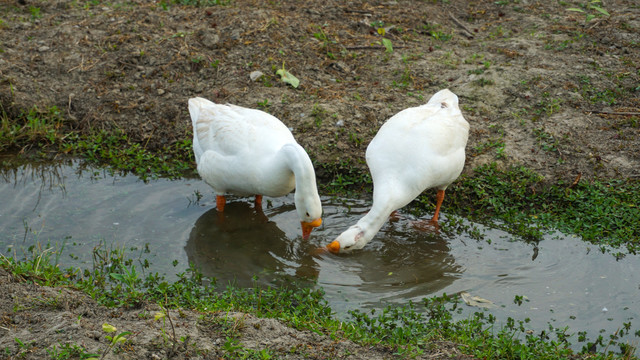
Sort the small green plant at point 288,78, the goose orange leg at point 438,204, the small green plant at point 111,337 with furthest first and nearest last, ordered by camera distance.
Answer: the small green plant at point 288,78 → the goose orange leg at point 438,204 → the small green plant at point 111,337

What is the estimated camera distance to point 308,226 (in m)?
6.10

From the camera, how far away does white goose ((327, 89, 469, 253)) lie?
5.97m

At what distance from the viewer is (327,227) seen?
6.66 m

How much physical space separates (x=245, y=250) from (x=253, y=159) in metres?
0.93

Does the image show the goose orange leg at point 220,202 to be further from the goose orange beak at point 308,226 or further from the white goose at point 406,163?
the white goose at point 406,163

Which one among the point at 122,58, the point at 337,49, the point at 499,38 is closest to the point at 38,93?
the point at 122,58

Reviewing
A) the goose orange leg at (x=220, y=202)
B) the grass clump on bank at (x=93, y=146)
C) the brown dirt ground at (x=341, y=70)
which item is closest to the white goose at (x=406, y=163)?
the brown dirt ground at (x=341, y=70)

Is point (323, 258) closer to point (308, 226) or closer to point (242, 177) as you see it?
point (308, 226)

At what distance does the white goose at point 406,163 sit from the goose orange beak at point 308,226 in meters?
0.27

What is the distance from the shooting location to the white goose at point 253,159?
588 centimetres

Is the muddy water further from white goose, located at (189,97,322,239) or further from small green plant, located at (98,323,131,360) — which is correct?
small green plant, located at (98,323,131,360)

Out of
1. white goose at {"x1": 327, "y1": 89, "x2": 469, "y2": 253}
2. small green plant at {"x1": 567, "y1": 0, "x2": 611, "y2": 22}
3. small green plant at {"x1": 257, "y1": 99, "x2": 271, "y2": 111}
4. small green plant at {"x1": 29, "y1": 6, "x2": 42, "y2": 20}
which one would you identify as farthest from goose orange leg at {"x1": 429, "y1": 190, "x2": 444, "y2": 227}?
small green plant at {"x1": 29, "y1": 6, "x2": 42, "y2": 20}

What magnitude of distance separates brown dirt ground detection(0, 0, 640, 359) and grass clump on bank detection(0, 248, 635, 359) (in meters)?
2.66

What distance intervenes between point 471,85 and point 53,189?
5724 millimetres
